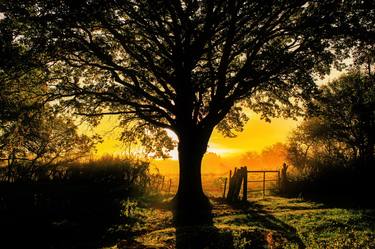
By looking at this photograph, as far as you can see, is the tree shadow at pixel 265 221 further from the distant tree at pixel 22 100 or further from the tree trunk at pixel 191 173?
the distant tree at pixel 22 100

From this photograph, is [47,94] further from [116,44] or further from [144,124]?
[144,124]

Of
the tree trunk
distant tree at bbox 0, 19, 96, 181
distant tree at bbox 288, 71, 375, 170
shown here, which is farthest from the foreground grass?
distant tree at bbox 288, 71, 375, 170

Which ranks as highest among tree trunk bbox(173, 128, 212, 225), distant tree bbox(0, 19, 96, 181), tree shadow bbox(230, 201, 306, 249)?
distant tree bbox(0, 19, 96, 181)

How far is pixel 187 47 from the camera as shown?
16969mm

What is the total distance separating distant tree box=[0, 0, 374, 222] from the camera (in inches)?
576

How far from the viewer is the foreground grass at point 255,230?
28.5ft

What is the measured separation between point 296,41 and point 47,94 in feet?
45.8

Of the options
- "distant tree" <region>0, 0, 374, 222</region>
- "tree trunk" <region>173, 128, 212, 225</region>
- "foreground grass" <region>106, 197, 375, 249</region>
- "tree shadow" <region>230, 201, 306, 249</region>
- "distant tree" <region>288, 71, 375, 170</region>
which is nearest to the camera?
"foreground grass" <region>106, 197, 375, 249</region>

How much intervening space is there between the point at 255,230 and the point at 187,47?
10.3 meters

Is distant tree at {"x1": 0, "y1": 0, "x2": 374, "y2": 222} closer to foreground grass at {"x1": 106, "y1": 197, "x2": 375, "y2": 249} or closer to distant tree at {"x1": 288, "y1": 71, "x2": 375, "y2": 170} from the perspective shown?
foreground grass at {"x1": 106, "y1": 197, "x2": 375, "y2": 249}

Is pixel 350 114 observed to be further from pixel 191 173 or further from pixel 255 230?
pixel 255 230

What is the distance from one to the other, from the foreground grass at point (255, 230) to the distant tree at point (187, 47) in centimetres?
239

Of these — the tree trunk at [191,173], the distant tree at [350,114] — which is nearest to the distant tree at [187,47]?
the tree trunk at [191,173]

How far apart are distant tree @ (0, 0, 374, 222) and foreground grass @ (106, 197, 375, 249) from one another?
239 centimetres
